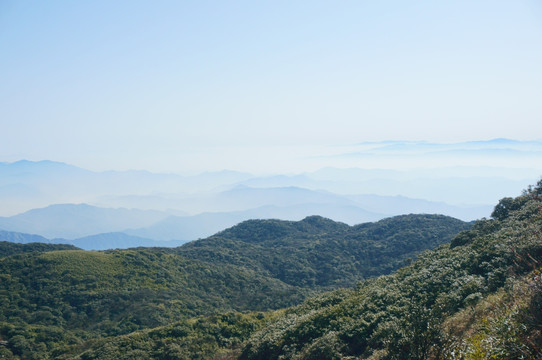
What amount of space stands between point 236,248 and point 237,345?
59851 millimetres

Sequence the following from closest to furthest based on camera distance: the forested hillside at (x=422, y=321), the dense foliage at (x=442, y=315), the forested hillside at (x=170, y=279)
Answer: the dense foliage at (x=442, y=315)
the forested hillside at (x=422, y=321)
the forested hillside at (x=170, y=279)

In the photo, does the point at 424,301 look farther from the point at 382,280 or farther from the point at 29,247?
the point at 29,247

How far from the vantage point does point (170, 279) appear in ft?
178

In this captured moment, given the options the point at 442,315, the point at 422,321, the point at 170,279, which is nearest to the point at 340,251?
the point at 170,279

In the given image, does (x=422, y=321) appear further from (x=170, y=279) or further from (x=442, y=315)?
(x=170, y=279)

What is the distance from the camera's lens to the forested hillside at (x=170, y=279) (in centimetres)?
3906

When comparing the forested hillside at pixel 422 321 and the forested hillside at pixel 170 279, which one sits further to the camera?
the forested hillside at pixel 170 279

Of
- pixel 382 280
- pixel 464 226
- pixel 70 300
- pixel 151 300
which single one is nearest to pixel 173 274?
pixel 151 300

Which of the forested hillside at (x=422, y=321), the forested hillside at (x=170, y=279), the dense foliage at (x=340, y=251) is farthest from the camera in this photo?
the dense foliage at (x=340, y=251)

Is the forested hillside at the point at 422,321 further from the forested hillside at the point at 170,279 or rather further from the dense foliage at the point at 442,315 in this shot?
the forested hillside at the point at 170,279

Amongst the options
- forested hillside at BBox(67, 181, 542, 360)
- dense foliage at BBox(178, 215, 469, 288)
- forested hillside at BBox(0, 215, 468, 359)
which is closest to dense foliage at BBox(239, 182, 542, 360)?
forested hillside at BBox(67, 181, 542, 360)

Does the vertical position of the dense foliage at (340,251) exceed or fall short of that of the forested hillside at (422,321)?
it falls short

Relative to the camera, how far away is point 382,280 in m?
26.7

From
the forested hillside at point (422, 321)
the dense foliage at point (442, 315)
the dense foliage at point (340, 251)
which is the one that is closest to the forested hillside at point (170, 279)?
the dense foliage at point (340, 251)
